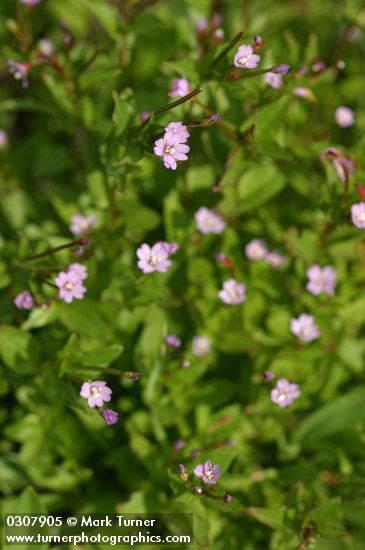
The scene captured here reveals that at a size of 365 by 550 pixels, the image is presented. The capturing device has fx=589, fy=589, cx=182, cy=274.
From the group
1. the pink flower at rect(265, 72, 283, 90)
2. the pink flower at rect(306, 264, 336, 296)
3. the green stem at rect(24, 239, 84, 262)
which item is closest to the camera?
the green stem at rect(24, 239, 84, 262)

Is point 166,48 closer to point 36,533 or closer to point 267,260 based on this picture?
point 267,260

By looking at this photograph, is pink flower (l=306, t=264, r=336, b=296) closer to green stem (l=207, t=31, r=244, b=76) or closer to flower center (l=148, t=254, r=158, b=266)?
flower center (l=148, t=254, r=158, b=266)

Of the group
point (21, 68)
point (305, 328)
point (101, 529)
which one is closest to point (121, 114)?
point (21, 68)

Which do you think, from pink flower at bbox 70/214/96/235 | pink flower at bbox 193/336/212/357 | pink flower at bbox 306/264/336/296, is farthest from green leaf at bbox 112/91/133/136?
pink flower at bbox 306/264/336/296

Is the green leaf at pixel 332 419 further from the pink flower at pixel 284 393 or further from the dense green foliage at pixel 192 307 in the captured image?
the pink flower at pixel 284 393

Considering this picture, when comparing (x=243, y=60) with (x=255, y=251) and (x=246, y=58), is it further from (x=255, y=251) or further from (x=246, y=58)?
(x=255, y=251)

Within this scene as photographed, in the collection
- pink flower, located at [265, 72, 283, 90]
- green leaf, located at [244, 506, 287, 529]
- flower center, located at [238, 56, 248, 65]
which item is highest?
pink flower, located at [265, 72, 283, 90]
